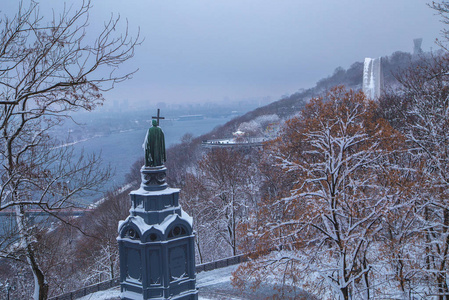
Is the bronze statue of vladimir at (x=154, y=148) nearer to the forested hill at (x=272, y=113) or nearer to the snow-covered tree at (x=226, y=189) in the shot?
the snow-covered tree at (x=226, y=189)

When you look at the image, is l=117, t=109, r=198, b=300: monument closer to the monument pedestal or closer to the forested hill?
the monument pedestal

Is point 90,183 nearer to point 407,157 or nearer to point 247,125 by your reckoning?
point 407,157

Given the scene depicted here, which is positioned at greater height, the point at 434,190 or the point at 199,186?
the point at 434,190

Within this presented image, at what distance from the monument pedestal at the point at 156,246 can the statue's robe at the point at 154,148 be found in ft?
0.60

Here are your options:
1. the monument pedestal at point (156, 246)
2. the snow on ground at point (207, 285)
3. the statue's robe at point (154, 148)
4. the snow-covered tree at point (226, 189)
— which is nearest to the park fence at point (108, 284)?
the snow on ground at point (207, 285)

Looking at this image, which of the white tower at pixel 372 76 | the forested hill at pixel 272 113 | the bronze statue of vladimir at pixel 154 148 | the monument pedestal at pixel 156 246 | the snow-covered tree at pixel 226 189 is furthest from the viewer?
the forested hill at pixel 272 113

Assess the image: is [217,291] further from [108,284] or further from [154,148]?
[154,148]

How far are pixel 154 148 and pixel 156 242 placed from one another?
7.04 feet

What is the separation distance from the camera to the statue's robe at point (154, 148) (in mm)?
8266

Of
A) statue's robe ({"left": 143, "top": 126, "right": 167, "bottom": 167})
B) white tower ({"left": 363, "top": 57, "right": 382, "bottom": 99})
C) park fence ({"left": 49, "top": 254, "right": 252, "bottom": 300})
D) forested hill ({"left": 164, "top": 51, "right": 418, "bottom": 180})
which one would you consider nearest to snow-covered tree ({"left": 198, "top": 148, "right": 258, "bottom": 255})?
park fence ({"left": 49, "top": 254, "right": 252, "bottom": 300})

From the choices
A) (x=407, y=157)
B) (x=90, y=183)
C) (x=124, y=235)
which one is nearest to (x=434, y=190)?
(x=407, y=157)

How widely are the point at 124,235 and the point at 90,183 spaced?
1.74 meters

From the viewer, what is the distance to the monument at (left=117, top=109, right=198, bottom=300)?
304 inches

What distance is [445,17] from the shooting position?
805cm
